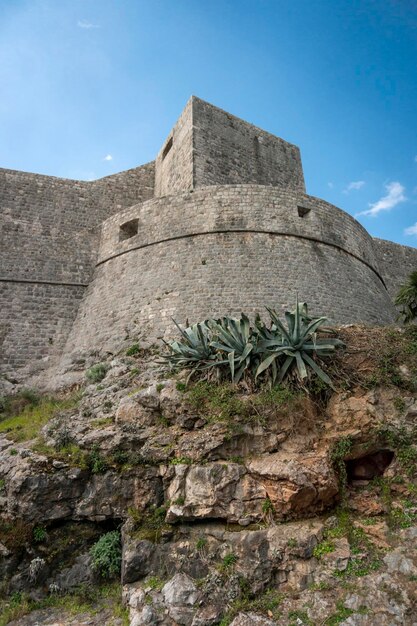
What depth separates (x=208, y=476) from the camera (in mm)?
6199

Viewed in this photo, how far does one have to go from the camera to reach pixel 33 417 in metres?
8.84

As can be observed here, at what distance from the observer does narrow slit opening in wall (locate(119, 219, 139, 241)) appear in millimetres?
12695

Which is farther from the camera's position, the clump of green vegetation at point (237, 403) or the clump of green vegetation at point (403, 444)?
the clump of green vegetation at point (237, 403)

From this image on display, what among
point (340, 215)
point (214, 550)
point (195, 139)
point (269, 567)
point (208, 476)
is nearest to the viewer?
point (269, 567)

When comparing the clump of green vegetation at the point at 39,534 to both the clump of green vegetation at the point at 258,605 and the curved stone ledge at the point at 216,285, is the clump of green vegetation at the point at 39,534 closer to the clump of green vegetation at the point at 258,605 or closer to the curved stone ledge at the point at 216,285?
the clump of green vegetation at the point at 258,605

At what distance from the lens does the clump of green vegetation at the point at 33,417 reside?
7.96 metres

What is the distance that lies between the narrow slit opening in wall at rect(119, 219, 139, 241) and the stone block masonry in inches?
1.2

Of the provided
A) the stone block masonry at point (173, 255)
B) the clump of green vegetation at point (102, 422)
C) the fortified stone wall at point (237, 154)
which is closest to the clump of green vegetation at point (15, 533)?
the clump of green vegetation at point (102, 422)

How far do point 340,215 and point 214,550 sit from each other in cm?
997

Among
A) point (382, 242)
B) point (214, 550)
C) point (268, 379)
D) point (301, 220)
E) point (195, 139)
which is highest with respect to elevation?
point (195, 139)

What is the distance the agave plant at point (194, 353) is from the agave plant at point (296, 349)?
94cm

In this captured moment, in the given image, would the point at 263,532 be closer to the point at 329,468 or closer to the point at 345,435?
the point at 329,468

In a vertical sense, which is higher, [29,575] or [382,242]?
[382,242]

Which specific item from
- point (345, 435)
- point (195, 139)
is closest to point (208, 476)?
point (345, 435)
